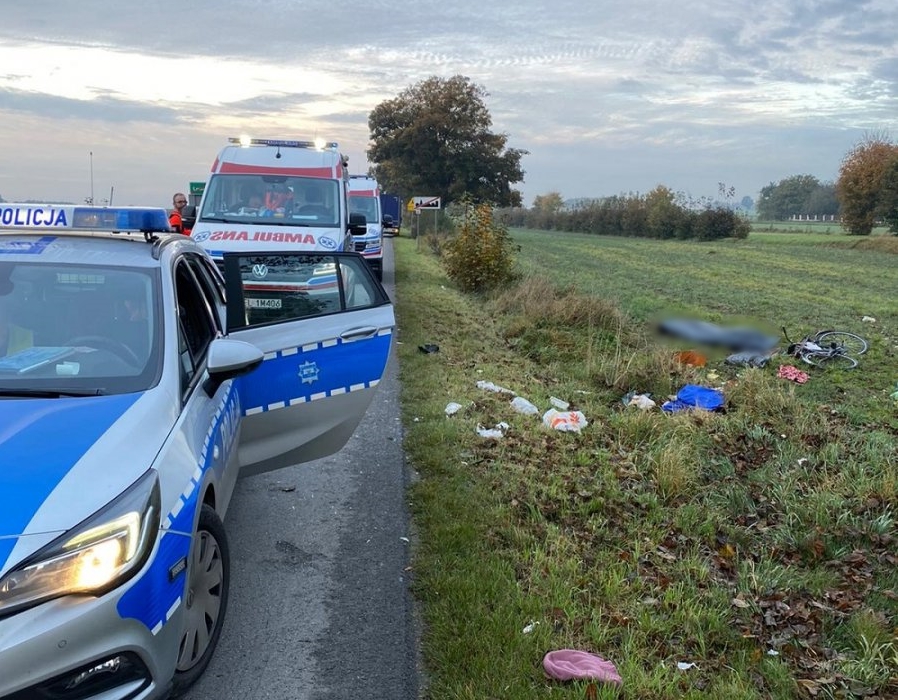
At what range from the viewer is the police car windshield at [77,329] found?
3.37 m

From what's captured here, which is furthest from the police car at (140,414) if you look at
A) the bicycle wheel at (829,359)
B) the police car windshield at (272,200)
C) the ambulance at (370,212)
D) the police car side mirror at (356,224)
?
the ambulance at (370,212)

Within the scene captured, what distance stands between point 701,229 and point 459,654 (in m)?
66.5

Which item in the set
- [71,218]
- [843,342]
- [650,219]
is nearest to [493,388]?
[71,218]

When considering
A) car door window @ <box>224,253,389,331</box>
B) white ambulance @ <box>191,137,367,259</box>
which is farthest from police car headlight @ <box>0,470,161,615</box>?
white ambulance @ <box>191,137,367,259</box>

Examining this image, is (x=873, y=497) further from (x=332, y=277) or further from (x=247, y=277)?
(x=247, y=277)

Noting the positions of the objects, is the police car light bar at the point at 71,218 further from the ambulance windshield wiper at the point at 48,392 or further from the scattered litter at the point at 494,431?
the scattered litter at the point at 494,431

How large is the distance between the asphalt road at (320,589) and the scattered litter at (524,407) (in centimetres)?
173

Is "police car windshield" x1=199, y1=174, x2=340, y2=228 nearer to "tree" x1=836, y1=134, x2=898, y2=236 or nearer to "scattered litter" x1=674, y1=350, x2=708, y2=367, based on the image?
"scattered litter" x1=674, y1=350, x2=708, y2=367

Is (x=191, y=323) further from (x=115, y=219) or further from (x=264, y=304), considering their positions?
(x=264, y=304)

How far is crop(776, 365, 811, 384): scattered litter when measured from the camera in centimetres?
956

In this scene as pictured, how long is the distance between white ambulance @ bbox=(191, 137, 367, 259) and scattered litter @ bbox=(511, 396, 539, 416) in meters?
4.29

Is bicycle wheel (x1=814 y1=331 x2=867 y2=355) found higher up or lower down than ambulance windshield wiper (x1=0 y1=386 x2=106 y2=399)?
lower down

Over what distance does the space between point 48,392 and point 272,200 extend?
889 centimetres

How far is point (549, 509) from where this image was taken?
5.39 metres
